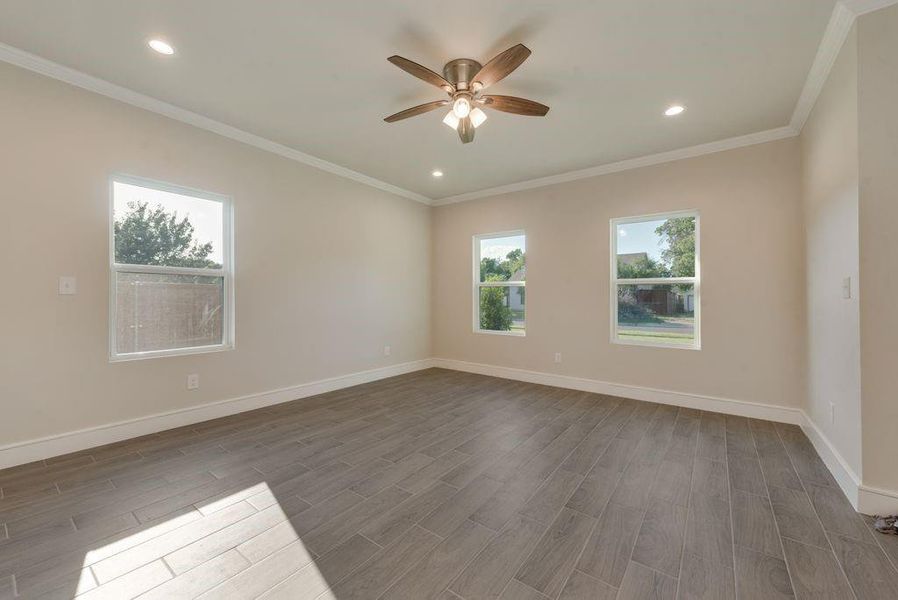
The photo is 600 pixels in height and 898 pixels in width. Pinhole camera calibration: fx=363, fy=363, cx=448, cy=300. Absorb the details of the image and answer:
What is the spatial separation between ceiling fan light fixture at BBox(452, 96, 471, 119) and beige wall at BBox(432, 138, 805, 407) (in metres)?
2.55

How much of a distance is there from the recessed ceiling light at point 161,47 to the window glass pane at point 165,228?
120cm

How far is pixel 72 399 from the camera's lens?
106 inches

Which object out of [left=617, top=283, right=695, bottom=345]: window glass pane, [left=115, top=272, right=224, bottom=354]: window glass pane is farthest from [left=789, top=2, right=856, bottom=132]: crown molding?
Answer: [left=115, top=272, right=224, bottom=354]: window glass pane

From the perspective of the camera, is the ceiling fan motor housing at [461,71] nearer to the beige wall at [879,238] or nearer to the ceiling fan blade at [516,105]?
the ceiling fan blade at [516,105]

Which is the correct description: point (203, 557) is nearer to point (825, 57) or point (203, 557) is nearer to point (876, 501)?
point (876, 501)

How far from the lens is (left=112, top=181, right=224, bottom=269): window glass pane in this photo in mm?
2992

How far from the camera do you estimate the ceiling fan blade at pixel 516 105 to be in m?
2.58

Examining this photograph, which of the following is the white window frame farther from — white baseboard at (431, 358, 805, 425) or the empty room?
the empty room

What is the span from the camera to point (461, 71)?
247 cm

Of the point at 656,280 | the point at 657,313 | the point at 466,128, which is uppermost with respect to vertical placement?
the point at 466,128

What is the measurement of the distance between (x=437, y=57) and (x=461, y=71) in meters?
0.18

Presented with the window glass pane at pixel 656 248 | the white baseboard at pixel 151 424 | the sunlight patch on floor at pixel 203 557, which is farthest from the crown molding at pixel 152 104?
the window glass pane at pixel 656 248

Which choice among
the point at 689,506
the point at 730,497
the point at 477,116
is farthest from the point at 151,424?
the point at 730,497

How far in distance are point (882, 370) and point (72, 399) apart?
204 inches
